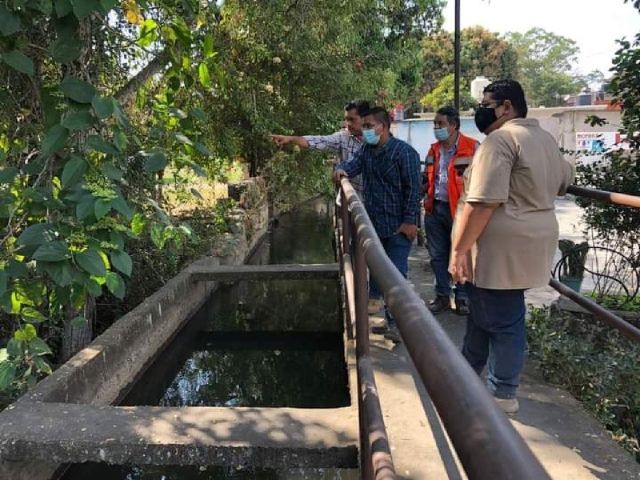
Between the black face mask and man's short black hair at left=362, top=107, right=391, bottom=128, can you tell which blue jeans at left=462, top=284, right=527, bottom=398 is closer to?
the black face mask

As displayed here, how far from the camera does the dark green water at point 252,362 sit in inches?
150

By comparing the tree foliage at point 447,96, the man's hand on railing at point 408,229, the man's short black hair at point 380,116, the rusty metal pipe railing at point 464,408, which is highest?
the tree foliage at point 447,96

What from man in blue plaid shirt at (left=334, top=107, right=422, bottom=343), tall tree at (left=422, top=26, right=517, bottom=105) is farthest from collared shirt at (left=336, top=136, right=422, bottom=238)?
tall tree at (left=422, top=26, right=517, bottom=105)

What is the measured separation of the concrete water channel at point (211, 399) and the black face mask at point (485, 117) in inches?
59.0

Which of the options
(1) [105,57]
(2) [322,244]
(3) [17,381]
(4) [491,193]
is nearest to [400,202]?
(4) [491,193]

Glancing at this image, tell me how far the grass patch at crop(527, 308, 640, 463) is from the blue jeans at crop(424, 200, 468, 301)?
70 cm

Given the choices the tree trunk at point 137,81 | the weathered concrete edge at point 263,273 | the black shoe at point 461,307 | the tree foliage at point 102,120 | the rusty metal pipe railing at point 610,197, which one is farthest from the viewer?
the weathered concrete edge at point 263,273

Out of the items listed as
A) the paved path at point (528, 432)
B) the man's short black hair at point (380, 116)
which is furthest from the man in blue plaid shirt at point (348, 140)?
the paved path at point (528, 432)

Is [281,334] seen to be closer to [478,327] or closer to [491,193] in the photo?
[478,327]

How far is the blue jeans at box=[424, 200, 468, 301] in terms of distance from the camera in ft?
13.6

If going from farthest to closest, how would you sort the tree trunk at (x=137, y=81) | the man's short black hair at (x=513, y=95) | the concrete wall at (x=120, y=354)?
the tree trunk at (x=137, y=81)
the concrete wall at (x=120, y=354)
the man's short black hair at (x=513, y=95)

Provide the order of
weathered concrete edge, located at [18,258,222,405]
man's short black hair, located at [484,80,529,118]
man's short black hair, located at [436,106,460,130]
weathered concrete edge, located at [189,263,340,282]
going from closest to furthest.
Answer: man's short black hair, located at [484,80,529,118] → weathered concrete edge, located at [18,258,222,405] → man's short black hair, located at [436,106,460,130] → weathered concrete edge, located at [189,263,340,282]

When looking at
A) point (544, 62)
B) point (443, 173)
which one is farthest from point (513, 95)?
point (544, 62)

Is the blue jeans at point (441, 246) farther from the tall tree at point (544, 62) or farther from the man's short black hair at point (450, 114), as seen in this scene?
the tall tree at point (544, 62)
